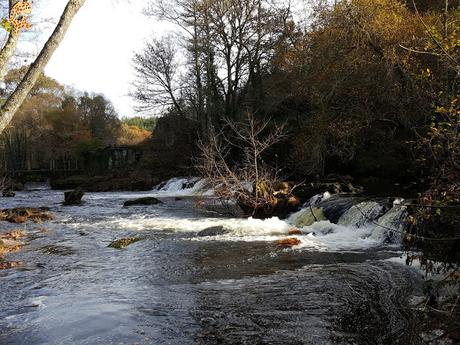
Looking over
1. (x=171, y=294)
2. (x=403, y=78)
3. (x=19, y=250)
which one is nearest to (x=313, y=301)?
(x=171, y=294)

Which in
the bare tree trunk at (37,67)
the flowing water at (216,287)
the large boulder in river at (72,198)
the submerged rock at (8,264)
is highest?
the bare tree trunk at (37,67)

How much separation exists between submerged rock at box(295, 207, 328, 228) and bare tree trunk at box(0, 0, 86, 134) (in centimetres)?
938

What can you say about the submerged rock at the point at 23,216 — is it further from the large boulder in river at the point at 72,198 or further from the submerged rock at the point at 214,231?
the submerged rock at the point at 214,231

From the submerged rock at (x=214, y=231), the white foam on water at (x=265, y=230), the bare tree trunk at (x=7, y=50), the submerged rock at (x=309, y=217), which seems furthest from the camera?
the submerged rock at (x=309, y=217)

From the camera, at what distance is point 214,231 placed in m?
11.7

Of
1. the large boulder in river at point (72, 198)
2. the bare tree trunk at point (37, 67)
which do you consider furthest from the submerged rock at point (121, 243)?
the large boulder in river at point (72, 198)

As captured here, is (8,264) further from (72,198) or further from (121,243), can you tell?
(72,198)

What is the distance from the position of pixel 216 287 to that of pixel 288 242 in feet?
11.9

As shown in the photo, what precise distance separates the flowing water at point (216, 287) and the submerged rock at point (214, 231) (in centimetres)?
8

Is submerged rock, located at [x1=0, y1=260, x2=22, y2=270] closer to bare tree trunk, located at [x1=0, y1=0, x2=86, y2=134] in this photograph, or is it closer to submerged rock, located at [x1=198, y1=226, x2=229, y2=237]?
submerged rock, located at [x1=198, y1=226, x2=229, y2=237]

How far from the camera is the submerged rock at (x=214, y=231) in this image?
1150cm

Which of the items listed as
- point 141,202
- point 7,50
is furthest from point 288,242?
point 141,202

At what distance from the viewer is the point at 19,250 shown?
33.0 ft

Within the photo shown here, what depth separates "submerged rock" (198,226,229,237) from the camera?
11500 mm
